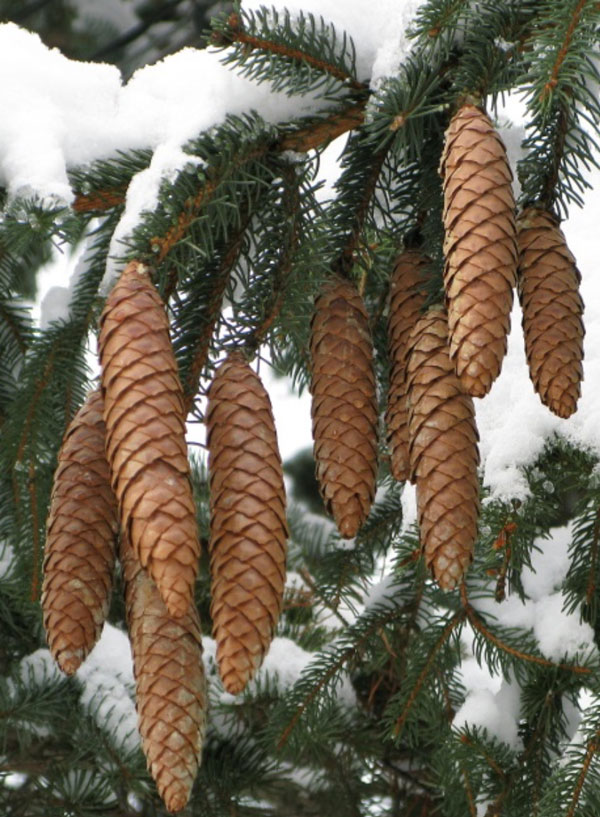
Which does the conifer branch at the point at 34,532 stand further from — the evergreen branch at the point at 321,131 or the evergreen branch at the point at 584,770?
the evergreen branch at the point at 584,770

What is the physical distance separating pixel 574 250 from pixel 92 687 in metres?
1.21

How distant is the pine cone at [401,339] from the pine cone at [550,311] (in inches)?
6.6

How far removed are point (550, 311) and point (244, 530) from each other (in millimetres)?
413

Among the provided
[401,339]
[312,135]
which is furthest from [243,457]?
[312,135]

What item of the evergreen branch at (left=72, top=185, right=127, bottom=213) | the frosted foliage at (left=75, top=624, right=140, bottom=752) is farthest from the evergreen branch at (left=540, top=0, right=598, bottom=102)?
the frosted foliage at (left=75, top=624, right=140, bottom=752)

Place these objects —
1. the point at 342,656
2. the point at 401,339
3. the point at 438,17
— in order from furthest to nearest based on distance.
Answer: the point at 342,656
the point at 401,339
the point at 438,17

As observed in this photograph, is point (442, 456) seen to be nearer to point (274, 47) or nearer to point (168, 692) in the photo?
point (168, 692)

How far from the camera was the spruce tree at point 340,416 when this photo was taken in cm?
111

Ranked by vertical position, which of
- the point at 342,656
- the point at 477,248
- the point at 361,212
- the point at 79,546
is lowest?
the point at 79,546

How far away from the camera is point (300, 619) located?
8.39 ft

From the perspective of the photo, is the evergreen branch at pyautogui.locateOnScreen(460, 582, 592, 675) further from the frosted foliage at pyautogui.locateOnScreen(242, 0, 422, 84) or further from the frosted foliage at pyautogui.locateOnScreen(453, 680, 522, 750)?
the frosted foliage at pyautogui.locateOnScreen(242, 0, 422, 84)

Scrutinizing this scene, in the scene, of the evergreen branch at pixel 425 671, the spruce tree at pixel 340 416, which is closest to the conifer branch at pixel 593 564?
the spruce tree at pixel 340 416

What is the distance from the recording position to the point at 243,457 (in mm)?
1133

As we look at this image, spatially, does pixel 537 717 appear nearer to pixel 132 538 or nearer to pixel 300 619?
pixel 300 619
